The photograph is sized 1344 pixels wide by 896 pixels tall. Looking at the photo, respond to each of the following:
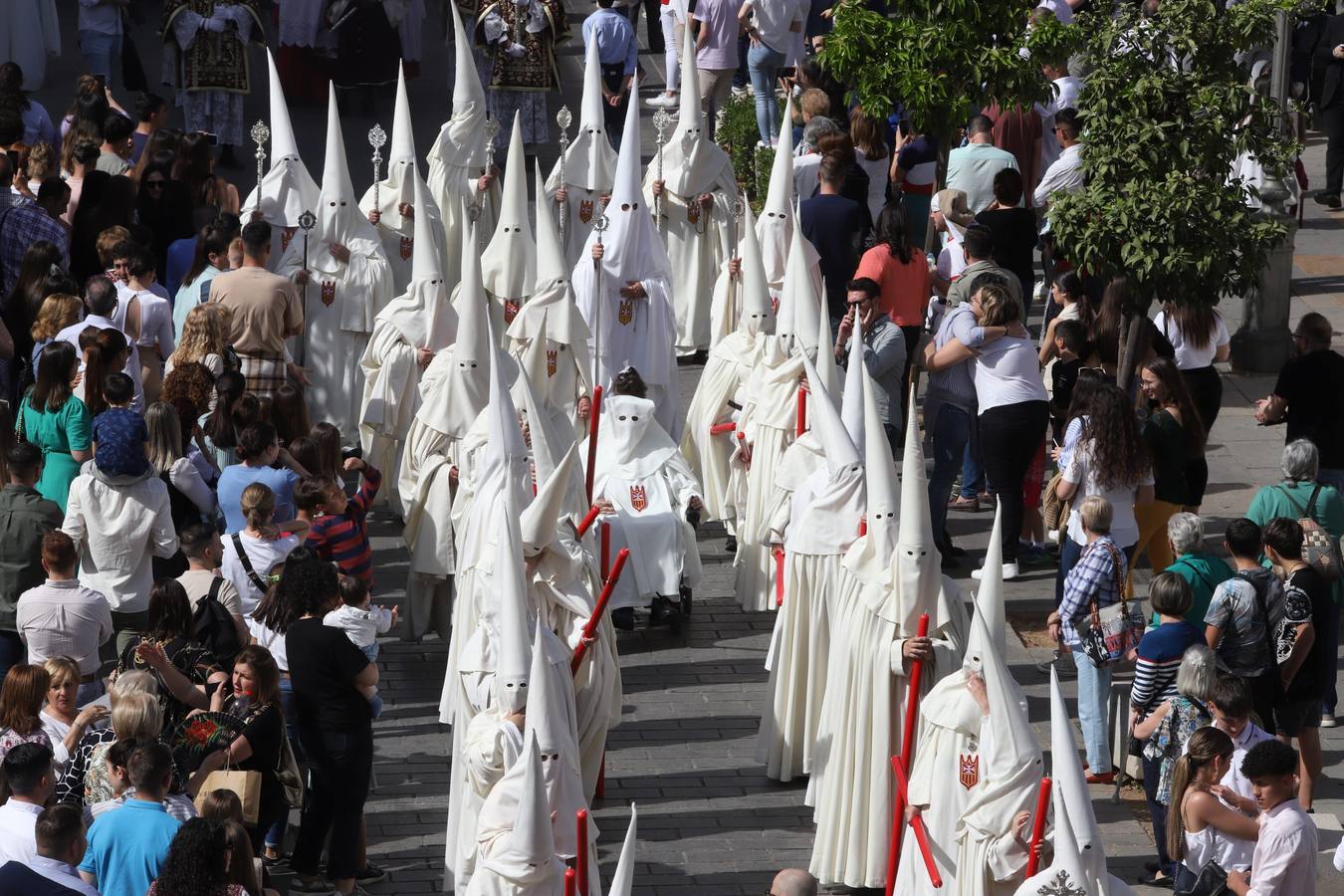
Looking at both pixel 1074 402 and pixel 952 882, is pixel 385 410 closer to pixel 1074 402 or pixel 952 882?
pixel 1074 402

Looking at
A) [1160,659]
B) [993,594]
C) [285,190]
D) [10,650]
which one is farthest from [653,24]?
[993,594]

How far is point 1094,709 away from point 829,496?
64.3 inches

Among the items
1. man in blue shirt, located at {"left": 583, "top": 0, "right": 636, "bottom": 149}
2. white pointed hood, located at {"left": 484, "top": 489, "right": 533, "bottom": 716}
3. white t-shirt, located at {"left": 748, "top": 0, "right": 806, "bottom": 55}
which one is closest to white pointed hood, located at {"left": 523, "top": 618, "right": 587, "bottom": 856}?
white pointed hood, located at {"left": 484, "top": 489, "right": 533, "bottom": 716}

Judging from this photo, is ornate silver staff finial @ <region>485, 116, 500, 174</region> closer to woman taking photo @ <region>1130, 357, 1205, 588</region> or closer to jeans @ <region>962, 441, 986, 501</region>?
jeans @ <region>962, 441, 986, 501</region>

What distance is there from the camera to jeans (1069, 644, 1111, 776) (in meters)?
11.0

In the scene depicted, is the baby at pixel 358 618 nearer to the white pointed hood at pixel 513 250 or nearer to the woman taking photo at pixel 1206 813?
the woman taking photo at pixel 1206 813

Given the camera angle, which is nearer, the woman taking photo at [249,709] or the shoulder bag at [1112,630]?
the woman taking photo at [249,709]

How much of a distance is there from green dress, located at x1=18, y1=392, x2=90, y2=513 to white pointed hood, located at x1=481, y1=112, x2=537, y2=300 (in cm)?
358

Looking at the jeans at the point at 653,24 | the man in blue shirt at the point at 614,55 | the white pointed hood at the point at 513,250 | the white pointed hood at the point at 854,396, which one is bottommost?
the white pointed hood at the point at 854,396

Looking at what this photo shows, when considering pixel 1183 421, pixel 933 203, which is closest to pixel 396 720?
pixel 1183 421

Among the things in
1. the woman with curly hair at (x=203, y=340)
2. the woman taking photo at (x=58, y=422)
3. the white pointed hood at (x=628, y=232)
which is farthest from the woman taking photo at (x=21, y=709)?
the white pointed hood at (x=628, y=232)

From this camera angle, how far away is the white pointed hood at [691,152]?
16344mm

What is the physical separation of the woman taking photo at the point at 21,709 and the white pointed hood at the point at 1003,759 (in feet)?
11.6

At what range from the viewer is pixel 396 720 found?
1190 cm
